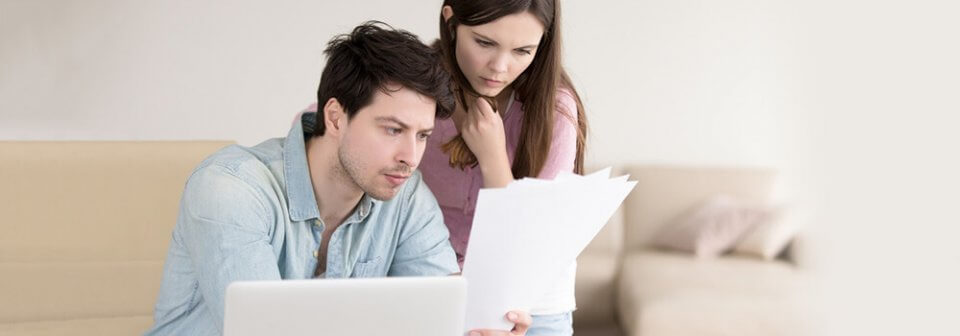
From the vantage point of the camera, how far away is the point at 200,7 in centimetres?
390

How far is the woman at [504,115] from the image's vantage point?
5.99 ft

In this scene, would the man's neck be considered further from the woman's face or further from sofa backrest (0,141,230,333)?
sofa backrest (0,141,230,333)

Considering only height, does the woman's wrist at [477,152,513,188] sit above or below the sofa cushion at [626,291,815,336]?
above

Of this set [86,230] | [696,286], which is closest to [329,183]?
[86,230]

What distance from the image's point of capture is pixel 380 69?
175 centimetres

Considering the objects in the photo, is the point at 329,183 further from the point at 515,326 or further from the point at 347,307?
the point at 347,307

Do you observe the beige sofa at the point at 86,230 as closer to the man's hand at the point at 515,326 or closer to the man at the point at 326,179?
the man at the point at 326,179

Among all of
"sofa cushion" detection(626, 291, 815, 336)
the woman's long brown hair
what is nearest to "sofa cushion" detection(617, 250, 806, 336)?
"sofa cushion" detection(626, 291, 815, 336)

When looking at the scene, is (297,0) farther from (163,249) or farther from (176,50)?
(163,249)

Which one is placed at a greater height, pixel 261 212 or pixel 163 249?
pixel 261 212

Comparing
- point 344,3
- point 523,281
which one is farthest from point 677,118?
point 523,281

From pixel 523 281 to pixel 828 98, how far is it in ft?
10.5

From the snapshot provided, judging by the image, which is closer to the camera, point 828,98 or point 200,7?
point 200,7

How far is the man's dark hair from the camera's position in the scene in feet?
5.73
